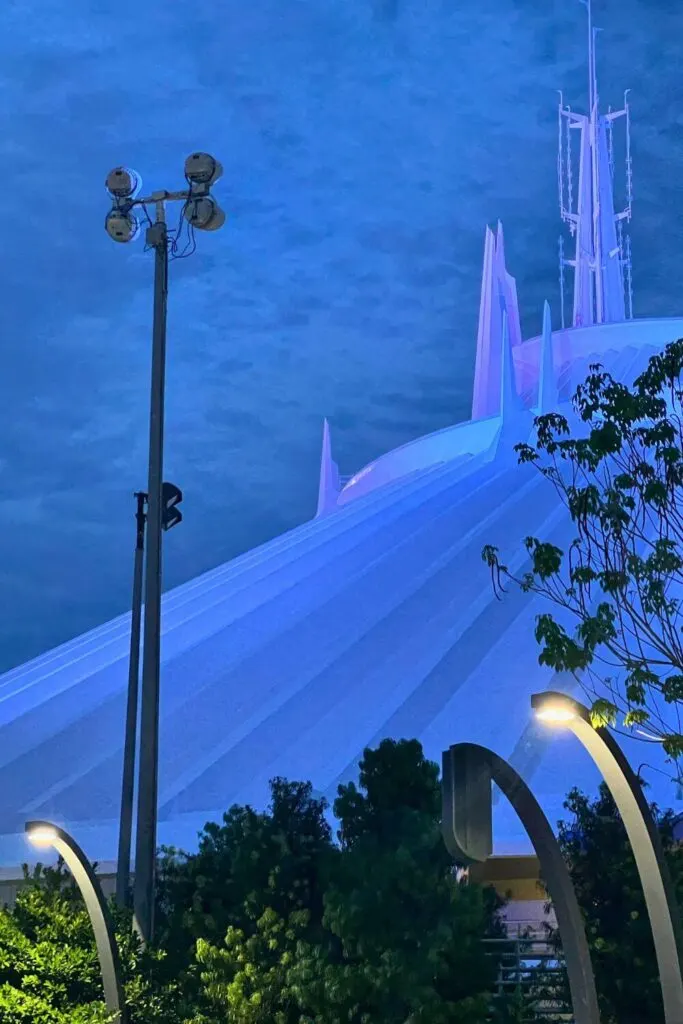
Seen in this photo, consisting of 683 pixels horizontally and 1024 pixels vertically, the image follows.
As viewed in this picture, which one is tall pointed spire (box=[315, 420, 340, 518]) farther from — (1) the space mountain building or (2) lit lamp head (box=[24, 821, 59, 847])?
(2) lit lamp head (box=[24, 821, 59, 847])

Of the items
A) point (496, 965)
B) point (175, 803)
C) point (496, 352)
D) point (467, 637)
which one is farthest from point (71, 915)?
point (496, 352)

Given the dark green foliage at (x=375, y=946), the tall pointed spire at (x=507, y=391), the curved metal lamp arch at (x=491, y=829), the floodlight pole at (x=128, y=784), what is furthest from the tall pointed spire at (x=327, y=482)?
the curved metal lamp arch at (x=491, y=829)

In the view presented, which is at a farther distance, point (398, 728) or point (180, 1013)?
point (398, 728)

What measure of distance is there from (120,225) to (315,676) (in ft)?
38.5

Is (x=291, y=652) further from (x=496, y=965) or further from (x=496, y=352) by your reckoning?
(x=496, y=352)

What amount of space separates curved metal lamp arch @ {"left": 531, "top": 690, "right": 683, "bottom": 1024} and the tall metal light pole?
12.3 feet

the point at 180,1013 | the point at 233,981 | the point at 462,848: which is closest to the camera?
the point at 462,848

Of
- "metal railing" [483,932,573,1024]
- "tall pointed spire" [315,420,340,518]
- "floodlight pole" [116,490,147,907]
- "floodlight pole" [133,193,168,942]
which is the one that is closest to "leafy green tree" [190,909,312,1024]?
"floodlight pole" [116,490,147,907]

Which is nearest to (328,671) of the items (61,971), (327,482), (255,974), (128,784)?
(128,784)

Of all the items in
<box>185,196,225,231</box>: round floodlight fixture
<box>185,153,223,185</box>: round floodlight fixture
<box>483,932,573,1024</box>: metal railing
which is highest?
<box>185,153,223,185</box>: round floodlight fixture

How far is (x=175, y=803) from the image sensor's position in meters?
16.8

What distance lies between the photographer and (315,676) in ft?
66.8

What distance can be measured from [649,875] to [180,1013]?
6.48 metres

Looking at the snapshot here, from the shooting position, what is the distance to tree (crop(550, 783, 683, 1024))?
40.2ft
